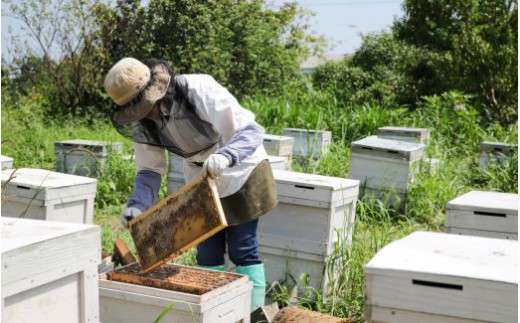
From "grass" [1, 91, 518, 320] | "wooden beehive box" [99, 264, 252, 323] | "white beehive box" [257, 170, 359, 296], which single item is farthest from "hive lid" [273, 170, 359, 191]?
"wooden beehive box" [99, 264, 252, 323]

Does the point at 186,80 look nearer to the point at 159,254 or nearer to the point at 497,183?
the point at 159,254

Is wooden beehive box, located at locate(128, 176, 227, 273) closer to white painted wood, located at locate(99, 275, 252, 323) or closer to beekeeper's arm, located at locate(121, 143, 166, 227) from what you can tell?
white painted wood, located at locate(99, 275, 252, 323)

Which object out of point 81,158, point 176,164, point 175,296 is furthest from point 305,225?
point 81,158

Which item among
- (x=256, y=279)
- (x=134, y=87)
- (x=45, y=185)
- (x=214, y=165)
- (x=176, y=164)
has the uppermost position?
(x=134, y=87)

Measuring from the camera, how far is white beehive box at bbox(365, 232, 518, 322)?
1911mm

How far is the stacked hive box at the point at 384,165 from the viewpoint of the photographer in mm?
5980

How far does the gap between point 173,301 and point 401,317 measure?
42.3 inches

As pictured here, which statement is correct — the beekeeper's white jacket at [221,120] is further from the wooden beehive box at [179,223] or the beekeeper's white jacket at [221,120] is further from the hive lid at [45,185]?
the hive lid at [45,185]

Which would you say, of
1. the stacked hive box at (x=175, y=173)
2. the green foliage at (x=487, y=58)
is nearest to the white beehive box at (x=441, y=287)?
the stacked hive box at (x=175, y=173)

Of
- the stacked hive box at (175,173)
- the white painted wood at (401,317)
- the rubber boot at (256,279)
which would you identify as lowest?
the rubber boot at (256,279)

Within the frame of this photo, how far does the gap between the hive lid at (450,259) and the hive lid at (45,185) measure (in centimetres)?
235

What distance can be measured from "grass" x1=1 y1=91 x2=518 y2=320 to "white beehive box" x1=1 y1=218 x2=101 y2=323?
42.5 inches

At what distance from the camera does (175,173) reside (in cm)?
610

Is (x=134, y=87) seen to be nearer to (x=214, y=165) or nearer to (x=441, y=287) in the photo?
(x=214, y=165)
